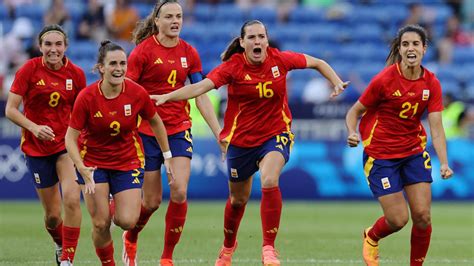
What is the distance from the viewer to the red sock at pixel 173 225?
11.4m

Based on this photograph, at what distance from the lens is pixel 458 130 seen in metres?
20.9

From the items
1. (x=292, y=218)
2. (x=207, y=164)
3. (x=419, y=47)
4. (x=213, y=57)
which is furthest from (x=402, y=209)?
(x=213, y=57)

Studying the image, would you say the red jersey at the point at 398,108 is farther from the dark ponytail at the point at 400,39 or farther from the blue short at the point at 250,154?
the blue short at the point at 250,154

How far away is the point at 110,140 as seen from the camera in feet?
34.7

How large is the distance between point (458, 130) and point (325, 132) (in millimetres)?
2471

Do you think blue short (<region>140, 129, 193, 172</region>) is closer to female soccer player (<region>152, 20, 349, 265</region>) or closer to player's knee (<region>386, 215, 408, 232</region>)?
female soccer player (<region>152, 20, 349, 265</region>)

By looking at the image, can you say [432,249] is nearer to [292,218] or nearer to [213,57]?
[292,218]

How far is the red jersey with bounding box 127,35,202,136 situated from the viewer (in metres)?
Result: 11.6

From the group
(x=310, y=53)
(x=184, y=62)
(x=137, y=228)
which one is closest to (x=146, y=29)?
(x=184, y=62)

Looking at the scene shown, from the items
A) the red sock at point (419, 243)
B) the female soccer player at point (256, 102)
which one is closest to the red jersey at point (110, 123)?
the female soccer player at point (256, 102)

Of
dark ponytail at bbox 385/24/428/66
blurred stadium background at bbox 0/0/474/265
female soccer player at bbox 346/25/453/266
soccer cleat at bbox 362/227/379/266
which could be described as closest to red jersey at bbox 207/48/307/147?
female soccer player at bbox 346/25/453/266

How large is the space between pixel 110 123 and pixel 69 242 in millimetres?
1299

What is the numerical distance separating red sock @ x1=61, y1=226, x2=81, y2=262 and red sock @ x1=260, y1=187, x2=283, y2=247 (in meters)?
1.80

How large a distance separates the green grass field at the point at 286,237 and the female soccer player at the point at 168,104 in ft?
2.23
